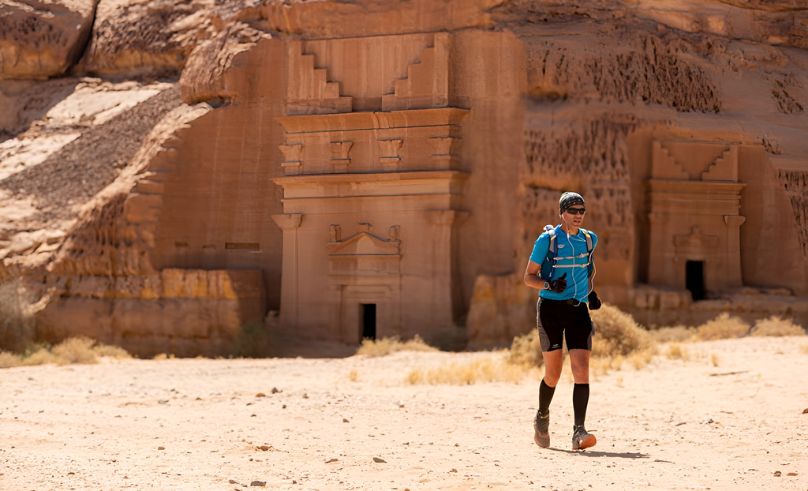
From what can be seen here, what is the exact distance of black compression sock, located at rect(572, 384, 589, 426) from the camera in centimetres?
1049

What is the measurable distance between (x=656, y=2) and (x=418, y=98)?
625 cm

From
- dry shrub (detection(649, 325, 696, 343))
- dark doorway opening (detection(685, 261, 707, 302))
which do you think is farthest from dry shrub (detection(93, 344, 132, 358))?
dark doorway opening (detection(685, 261, 707, 302))

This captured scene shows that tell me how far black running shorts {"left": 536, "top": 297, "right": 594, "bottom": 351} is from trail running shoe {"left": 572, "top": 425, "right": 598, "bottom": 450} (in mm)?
686

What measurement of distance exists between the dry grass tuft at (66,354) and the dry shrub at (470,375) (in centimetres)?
923

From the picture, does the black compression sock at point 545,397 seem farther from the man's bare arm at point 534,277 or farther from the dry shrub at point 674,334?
the dry shrub at point 674,334

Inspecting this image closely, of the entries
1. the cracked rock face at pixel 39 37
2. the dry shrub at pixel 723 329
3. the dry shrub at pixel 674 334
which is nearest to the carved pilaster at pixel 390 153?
the dry shrub at pixel 674 334

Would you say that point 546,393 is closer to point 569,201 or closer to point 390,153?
point 569,201

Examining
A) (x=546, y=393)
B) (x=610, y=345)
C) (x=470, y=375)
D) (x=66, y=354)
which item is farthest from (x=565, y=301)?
(x=66, y=354)

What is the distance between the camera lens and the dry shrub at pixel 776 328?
1000 inches

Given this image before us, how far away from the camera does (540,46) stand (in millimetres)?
27844

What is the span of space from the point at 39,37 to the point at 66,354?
20.3m

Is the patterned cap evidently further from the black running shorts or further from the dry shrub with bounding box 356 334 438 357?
the dry shrub with bounding box 356 334 438 357

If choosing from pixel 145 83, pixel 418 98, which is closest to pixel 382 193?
pixel 418 98

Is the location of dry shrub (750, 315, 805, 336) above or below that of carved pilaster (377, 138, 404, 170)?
below
